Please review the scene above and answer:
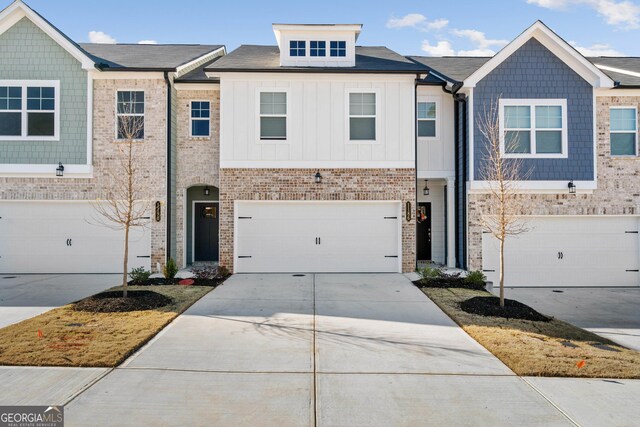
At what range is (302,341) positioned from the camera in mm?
6801

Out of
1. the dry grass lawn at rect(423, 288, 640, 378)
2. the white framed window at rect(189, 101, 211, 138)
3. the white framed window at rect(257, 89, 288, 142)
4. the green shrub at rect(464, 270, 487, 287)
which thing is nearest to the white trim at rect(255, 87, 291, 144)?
the white framed window at rect(257, 89, 288, 142)

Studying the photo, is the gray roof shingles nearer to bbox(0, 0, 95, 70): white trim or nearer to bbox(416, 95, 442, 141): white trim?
bbox(0, 0, 95, 70): white trim

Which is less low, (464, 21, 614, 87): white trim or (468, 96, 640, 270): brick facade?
(464, 21, 614, 87): white trim

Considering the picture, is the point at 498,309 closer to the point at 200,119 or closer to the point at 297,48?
the point at 297,48

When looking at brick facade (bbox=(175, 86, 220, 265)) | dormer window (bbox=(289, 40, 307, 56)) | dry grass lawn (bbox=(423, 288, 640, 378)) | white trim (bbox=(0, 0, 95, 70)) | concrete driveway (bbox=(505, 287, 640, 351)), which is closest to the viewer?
dry grass lawn (bbox=(423, 288, 640, 378))

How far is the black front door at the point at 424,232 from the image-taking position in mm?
15648

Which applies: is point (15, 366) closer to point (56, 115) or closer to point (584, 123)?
point (56, 115)

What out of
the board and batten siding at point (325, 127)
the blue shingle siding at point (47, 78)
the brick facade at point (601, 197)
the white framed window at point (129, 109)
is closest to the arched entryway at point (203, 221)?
the board and batten siding at point (325, 127)

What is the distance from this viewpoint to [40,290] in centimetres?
1091

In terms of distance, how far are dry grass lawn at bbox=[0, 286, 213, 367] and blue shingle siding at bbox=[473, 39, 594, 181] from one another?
9683 millimetres

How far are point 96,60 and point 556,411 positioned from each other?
565 inches

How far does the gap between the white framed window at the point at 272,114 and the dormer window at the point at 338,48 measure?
6.93ft

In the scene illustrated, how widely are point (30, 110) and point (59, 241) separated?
12.7ft

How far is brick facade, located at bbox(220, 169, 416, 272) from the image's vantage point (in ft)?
44.1
